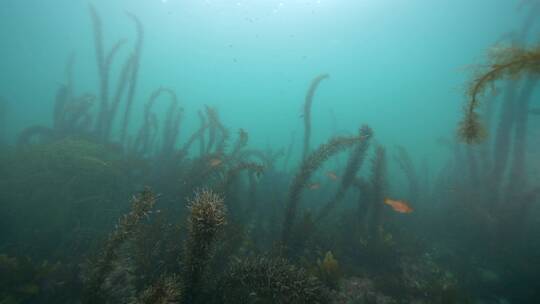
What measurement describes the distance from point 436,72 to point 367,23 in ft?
57.2

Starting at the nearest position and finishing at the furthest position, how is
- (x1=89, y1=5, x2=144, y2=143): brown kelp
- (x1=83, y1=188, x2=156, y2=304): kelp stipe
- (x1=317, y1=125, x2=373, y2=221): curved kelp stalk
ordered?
(x1=83, y1=188, x2=156, y2=304): kelp stipe → (x1=317, y1=125, x2=373, y2=221): curved kelp stalk → (x1=89, y1=5, x2=144, y2=143): brown kelp

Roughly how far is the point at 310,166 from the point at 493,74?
10.3 ft

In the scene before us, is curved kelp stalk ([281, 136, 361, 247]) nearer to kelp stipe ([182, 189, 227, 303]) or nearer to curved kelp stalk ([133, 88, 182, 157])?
kelp stipe ([182, 189, 227, 303])

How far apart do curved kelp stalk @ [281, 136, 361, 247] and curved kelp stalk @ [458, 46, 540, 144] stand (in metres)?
2.09

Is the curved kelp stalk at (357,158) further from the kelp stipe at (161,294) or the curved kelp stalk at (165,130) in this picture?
the curved kelp stalk at (165,130)

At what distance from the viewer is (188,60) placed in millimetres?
72625

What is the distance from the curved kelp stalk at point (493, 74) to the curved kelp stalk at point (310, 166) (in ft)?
6.85

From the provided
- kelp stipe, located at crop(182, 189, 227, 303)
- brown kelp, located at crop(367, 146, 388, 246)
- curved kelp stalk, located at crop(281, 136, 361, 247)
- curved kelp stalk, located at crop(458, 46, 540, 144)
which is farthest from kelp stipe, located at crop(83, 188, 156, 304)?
brown kelp, located at crop(367, 146, 388, 246)

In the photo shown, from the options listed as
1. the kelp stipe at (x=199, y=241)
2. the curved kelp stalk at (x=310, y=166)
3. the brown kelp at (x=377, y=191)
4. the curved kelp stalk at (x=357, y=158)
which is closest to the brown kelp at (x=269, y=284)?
the kelp stipe at (x=199, y=241)

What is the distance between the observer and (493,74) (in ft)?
9.97

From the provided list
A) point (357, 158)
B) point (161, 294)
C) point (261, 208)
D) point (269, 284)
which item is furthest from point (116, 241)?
point (261, 208)

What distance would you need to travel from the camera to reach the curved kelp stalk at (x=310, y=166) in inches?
197

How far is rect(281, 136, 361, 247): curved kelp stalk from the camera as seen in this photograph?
4996 millimetres

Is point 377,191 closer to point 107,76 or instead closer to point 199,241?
point 199,241
